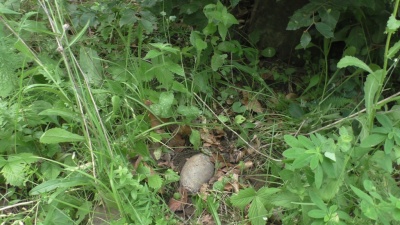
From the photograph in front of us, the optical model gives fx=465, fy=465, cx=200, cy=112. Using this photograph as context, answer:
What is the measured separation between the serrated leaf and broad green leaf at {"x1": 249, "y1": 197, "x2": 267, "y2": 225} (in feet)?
1.27

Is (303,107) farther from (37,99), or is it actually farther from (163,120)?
(37,99)

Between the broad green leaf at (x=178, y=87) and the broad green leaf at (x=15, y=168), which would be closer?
the broad green leaf at (x=15, y=168)

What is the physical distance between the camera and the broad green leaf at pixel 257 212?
1.80 metres

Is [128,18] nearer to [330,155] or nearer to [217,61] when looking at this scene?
[217,61]

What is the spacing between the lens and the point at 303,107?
241 centimetres

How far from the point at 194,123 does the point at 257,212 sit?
0.62 m

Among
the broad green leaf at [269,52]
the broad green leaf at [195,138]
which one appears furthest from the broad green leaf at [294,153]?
the broad green leaf at [269,52]

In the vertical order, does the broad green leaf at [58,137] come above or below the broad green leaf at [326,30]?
below

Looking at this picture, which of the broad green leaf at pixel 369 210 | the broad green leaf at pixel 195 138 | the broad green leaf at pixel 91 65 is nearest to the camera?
the broad green leaf at pixel 369 210

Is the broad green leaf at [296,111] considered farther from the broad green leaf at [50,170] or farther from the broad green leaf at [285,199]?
the broad green leaf at [50,170]

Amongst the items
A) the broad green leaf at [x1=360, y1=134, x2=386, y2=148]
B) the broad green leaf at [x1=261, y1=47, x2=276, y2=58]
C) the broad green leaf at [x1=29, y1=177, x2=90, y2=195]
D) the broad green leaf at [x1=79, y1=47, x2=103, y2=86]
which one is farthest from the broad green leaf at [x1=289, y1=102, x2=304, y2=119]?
the broad green leaf at [x1=29, y1=177, x2=90, y2=195]

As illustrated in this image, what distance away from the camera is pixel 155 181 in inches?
75.8

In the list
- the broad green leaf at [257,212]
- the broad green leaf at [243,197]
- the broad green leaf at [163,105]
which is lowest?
the broad green leaf at [257,212]

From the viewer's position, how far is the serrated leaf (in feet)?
6.25
